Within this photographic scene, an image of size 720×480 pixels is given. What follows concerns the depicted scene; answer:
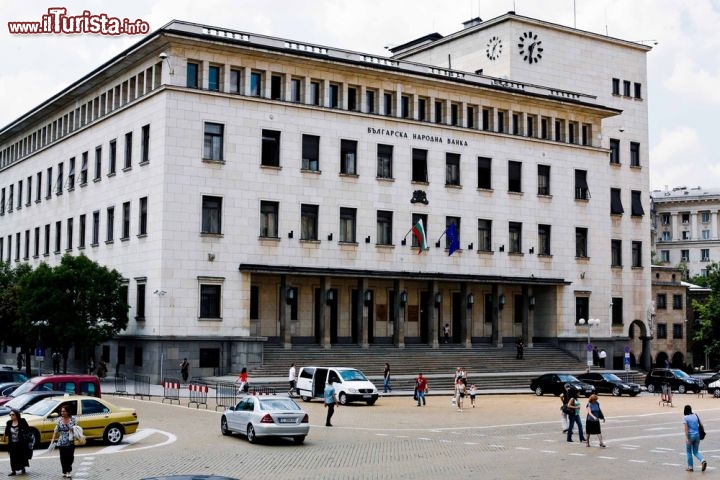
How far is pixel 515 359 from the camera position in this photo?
6456 centimetres

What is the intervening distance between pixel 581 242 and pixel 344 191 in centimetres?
2133

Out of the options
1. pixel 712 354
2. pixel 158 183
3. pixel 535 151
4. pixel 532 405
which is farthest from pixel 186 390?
pixel 712 354

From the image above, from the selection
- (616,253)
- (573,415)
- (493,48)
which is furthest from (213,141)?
(616,253)

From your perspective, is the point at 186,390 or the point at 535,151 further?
the point at 535,151

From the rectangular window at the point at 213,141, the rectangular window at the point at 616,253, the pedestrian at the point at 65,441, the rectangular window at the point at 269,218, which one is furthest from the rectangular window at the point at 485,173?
the pedestrian at the point at 65,441

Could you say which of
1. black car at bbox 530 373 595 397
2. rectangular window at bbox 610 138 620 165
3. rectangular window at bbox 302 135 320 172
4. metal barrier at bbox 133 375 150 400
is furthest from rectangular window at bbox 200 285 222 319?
rectangular window at bbox 610 138 620 165

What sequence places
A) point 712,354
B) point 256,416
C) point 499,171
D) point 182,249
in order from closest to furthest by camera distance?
point 256,416
point 182,249
point 499,171
point 712,354

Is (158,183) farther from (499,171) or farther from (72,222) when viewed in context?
(499,171)

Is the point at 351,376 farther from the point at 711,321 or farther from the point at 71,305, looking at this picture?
the point at 711,321

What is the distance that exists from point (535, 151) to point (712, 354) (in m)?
30.9

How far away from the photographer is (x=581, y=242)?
235 feet

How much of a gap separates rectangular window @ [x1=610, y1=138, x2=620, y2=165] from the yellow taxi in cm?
5649

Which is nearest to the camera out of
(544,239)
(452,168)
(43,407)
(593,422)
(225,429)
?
(43,407)

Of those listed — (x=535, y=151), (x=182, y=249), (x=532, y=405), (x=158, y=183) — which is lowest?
(x=532, y=405)
